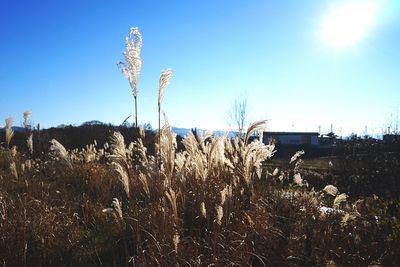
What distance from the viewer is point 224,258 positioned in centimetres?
313

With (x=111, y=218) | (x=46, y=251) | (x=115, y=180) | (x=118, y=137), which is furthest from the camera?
(x=115, y=180)

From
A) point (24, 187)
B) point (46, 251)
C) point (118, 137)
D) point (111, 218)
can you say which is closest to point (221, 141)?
point (118, 137)

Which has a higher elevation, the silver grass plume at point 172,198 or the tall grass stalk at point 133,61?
the tall grass stalk at point 133,61

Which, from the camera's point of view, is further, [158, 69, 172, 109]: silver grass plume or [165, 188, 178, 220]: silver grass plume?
[158, 69, 172, 109]: silver grass plume

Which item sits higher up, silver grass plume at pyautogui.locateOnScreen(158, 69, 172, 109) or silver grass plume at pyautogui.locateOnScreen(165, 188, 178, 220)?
silver grass plume at pyautogui.locateOnScreen(158, 69, 172, 109)

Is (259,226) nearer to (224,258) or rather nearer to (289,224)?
(289,224)

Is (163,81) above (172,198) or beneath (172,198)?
above

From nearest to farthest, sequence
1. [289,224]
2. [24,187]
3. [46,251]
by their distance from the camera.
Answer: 1. [46,251]
2. [289,224]
3. [24,187]

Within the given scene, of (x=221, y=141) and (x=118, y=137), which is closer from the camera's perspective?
(x=118, y=137)

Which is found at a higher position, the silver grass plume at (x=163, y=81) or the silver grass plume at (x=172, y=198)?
the silver grass plume at (x=163, y=81)

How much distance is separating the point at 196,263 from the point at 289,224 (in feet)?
4.04

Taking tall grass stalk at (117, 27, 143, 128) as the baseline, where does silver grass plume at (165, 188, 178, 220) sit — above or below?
below

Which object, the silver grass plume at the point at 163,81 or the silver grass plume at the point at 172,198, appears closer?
the silver grass plume at the point at 172,198

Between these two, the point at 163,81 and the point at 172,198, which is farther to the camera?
the point at 163,81
